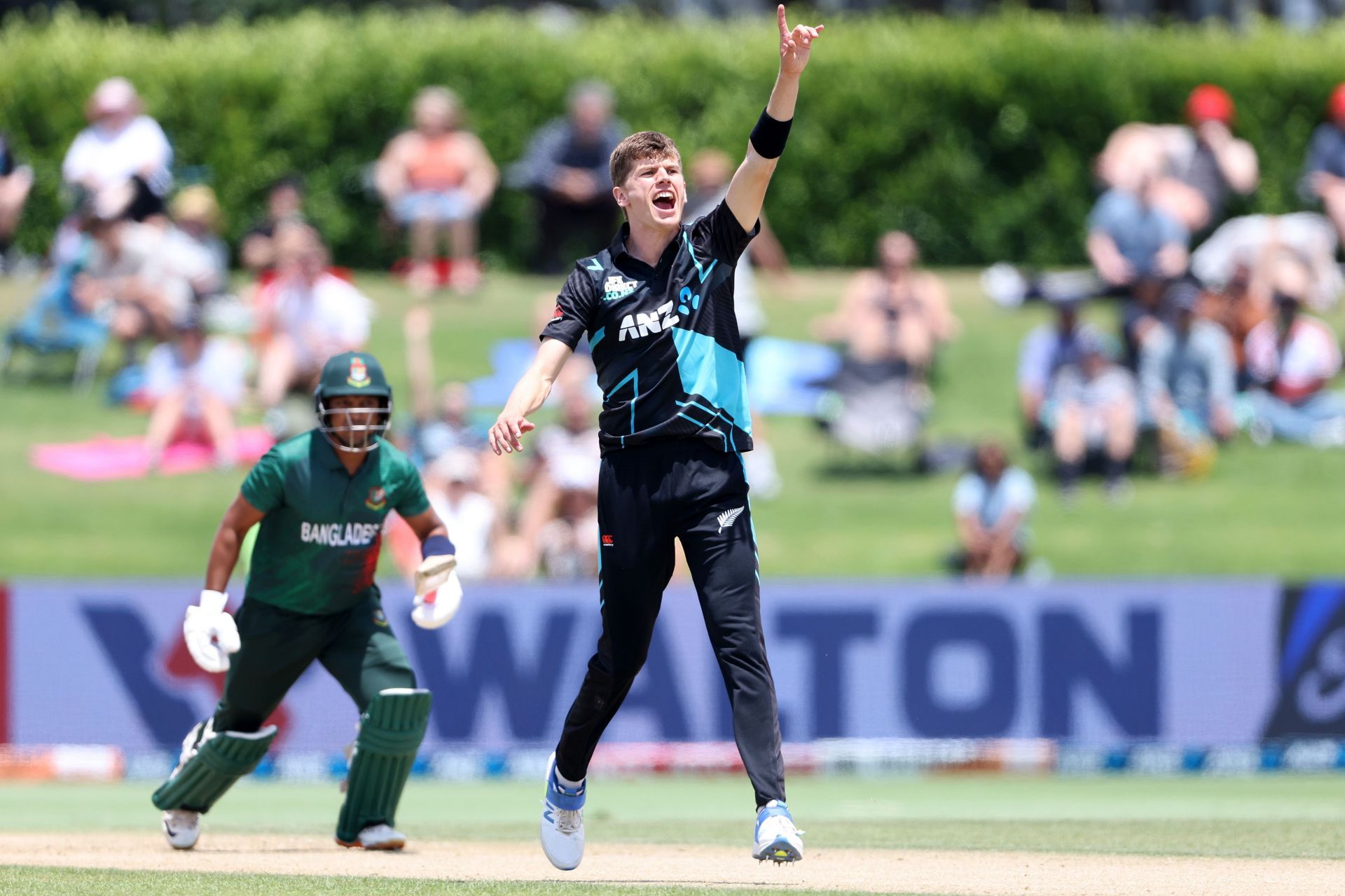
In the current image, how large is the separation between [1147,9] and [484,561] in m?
16.8

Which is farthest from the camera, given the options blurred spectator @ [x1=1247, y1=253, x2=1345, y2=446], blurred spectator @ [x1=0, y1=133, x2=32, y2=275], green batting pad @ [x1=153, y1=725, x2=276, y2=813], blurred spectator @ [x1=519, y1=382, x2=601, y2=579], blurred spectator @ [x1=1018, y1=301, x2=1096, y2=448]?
blurred spectator @ [x1=0, y1=133, x2=32, y2=275]

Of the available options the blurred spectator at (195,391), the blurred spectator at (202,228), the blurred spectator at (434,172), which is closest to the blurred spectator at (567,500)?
the blurred spectator at (195,391)

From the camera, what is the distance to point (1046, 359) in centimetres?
1677

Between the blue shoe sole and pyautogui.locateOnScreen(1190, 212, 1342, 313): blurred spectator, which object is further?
pyautogui.locateOnScreen(1190, 212, 1342, 313): blurred spectator

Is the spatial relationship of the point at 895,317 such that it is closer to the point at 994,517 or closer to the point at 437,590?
the point at 994,517

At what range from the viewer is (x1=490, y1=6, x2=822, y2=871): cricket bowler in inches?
255

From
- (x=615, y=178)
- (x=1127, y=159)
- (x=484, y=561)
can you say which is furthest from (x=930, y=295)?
(x=615, y=178)

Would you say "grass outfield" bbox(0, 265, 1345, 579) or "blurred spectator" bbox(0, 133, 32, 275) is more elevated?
"blurred spectator" bbox(0, 133, 32, 275)

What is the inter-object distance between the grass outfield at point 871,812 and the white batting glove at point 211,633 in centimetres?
149

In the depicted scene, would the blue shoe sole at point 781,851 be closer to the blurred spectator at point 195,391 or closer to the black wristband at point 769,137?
the black wristband at point 769,137

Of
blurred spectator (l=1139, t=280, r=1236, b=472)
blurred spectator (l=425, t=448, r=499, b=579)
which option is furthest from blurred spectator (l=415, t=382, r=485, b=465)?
blurred spectator (l=1139, t=280, r=1236, b=472)

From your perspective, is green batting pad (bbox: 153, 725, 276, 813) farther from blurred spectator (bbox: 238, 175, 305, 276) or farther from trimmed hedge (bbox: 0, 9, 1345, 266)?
trimmed hedge (bbox: 0, 9, 1345, 266)

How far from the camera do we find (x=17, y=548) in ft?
53.4

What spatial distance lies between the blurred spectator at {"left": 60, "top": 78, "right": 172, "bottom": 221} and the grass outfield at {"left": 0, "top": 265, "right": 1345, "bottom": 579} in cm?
191
